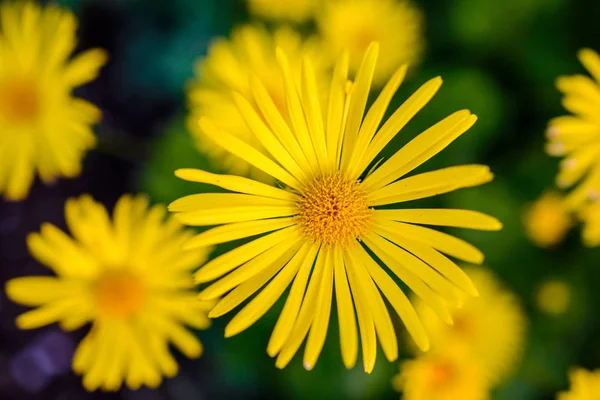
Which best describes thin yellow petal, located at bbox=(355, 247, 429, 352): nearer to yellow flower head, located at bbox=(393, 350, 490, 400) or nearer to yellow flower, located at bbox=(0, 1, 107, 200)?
yellow flower head, located at bbox=(393, 350, 490, 400)

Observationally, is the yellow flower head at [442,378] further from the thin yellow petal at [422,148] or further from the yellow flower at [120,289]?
the thin yellow petal at [422,148]

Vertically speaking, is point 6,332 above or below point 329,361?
above

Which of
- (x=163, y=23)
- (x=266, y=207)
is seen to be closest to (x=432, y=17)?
(x=163, y=23)

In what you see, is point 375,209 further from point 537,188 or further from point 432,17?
point 432,17

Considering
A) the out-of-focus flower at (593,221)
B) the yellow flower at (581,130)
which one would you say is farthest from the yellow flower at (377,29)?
the out-of-focus flower at (593,221)

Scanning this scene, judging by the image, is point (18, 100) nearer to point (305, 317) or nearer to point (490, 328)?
point (305, 317)

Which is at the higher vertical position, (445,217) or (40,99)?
(40,99)

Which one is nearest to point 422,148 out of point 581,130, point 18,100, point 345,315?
point 345,315
